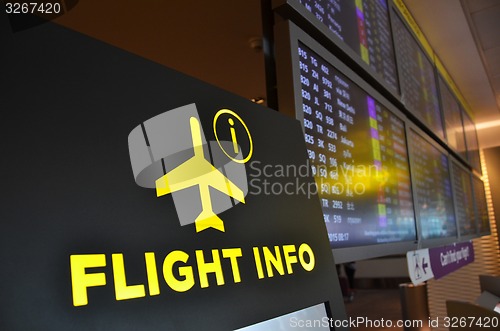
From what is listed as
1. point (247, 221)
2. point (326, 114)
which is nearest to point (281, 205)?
point (247, 221)

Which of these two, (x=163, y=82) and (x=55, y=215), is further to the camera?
(x=163, y=82)

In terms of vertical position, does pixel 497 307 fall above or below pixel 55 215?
below

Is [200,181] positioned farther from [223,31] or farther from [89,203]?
[223,31]

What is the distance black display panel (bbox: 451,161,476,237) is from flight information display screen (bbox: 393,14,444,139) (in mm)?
440

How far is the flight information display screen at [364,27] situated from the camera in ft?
3.61

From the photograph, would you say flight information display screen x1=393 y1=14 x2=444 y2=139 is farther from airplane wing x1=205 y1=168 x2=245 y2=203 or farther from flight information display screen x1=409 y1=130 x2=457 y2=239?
airplane wing x1=205 y1=168 x2=245 y2=203

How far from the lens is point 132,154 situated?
0.36 meters

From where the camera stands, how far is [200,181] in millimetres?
422

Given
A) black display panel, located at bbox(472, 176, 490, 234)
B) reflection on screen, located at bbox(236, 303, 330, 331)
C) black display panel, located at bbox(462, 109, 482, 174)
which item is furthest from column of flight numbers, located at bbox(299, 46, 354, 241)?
black display panel, located at bbox(462, 109, 482, 174)

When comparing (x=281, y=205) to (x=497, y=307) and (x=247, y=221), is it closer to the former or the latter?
(x=247, y=221)

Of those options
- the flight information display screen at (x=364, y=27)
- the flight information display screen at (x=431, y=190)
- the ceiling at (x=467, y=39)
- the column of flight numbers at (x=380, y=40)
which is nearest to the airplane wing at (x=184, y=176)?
the flight information display screen at (x=364, y=27)

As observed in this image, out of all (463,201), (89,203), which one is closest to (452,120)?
(463,201)

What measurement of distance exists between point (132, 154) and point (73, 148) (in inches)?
2.2

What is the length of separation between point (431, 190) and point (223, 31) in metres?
1.38
